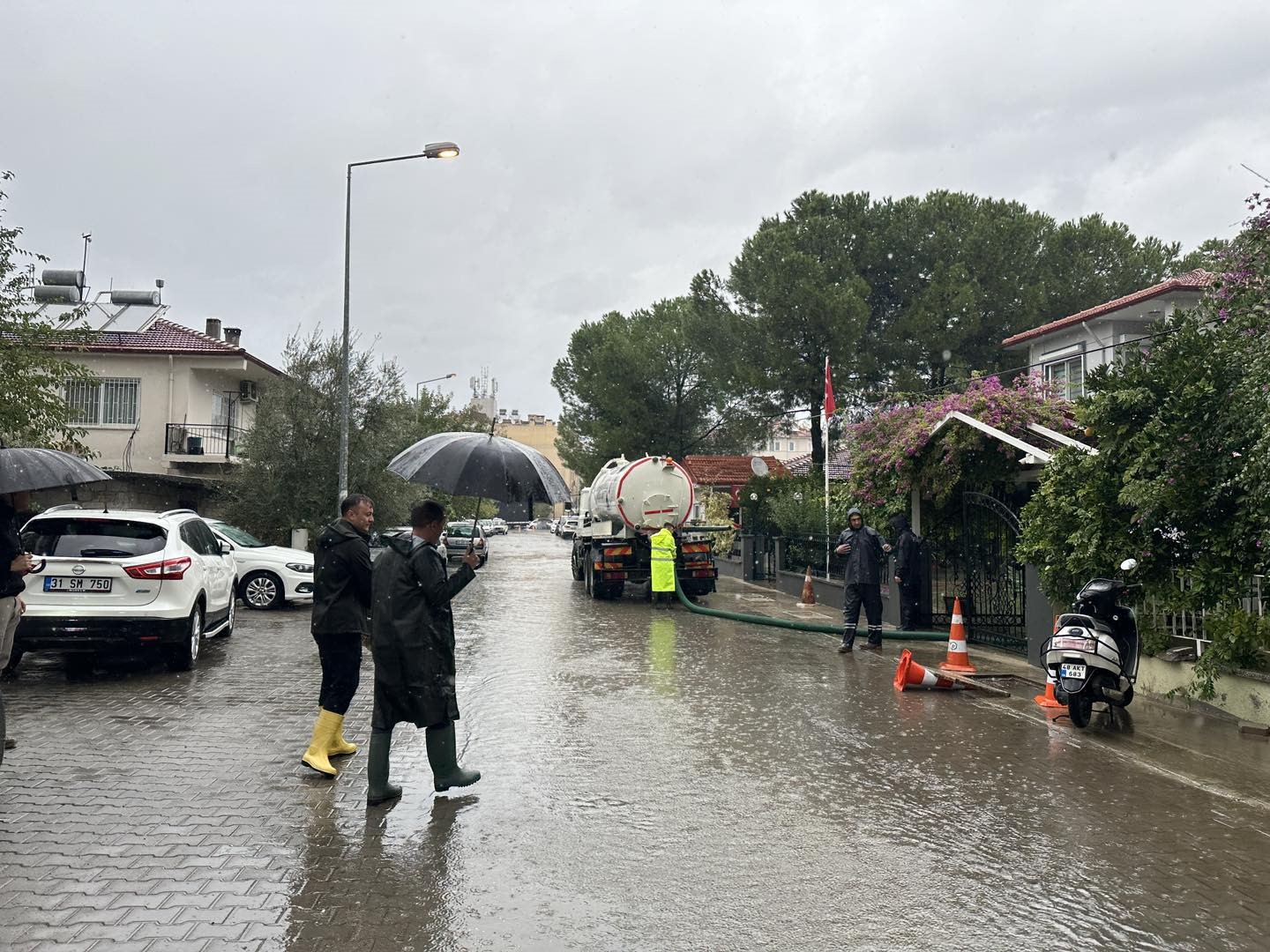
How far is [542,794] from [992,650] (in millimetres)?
8894

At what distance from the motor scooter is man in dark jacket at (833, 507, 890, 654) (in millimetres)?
4063

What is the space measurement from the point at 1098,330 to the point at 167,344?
26469mm

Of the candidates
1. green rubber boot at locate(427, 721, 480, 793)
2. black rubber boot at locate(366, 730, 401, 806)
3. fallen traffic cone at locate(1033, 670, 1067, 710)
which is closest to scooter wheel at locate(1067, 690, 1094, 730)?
fallen traffic cone at locate(1033, 670, 1067, 710)

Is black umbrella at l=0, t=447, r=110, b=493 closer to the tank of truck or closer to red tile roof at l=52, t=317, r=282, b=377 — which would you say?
the tank of truck

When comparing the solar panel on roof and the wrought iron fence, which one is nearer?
the wrought iron fence

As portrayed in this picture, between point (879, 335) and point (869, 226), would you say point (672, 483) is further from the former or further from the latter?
point (869, 226)

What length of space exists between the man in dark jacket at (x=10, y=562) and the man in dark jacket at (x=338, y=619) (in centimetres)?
225

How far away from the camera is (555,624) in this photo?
16125mm

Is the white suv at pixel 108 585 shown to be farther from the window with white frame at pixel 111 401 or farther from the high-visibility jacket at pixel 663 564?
the window with white frame at pixel 111 401

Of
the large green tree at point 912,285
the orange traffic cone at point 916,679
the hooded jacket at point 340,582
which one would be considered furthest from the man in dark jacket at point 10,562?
the large green tree at point 912,285

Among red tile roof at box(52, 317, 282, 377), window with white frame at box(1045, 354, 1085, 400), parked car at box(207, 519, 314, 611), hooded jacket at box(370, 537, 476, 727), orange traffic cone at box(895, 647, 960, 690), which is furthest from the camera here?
red tile roof at box(52, 317, 282, 377)

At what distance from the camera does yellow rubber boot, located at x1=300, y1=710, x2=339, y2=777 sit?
6641 millimetres

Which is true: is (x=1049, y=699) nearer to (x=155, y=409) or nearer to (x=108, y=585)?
(x=108, y=585)

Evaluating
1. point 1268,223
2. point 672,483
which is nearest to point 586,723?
point 1268,223
